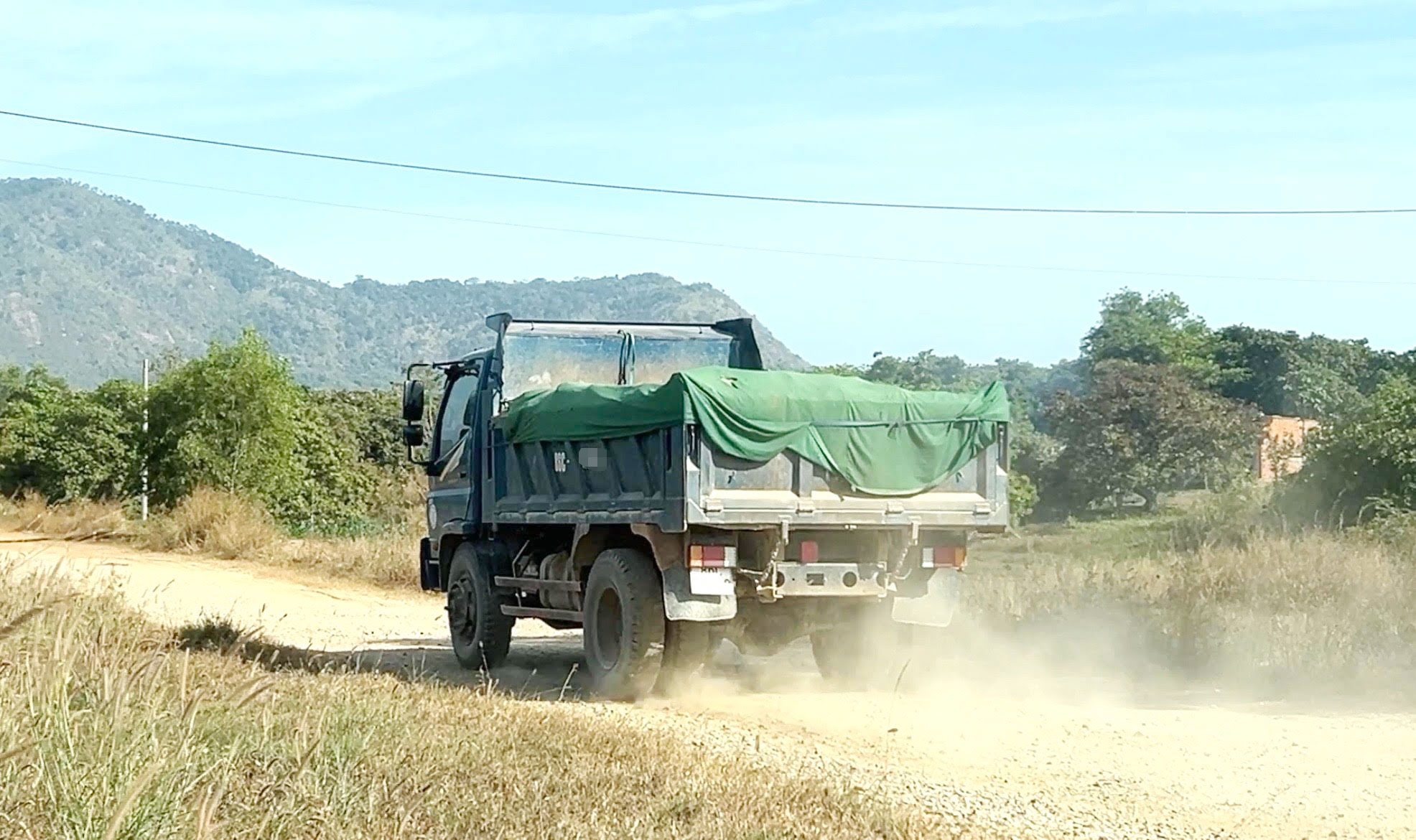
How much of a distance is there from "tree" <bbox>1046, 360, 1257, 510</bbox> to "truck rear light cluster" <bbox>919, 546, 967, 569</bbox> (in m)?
34.2

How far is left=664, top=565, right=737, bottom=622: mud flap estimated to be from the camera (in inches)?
470

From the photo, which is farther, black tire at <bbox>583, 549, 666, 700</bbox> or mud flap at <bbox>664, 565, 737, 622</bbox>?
black tire at <bbox>583, 549, 666, 700</bbox>

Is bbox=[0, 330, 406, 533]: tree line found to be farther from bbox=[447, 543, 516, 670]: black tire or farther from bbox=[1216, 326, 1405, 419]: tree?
bbox=[1216, 326, 1405, 419]: tree

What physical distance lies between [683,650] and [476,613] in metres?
3.31

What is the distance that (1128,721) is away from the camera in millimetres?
11523

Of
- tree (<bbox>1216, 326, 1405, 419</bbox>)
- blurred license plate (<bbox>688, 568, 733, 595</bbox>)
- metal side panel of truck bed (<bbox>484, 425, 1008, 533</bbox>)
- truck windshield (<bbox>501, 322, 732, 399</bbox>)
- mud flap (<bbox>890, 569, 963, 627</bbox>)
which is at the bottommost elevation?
mud flap (<bbox>890, 569, 963, 627</bbox>)

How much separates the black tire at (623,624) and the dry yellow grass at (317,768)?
91.6 inches

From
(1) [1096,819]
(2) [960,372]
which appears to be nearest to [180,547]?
(1) [1096,819]

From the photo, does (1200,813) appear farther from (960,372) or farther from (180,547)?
(960,372)

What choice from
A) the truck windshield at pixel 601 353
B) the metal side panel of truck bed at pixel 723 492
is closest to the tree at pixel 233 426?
the truck windshield at pixel 601 353

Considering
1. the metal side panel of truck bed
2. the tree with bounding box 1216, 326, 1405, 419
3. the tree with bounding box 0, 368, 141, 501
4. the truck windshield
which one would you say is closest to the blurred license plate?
the metal side panel of truck bed

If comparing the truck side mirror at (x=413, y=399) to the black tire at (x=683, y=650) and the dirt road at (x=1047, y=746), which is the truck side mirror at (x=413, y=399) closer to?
the dirt road at (x=1047, y=746)

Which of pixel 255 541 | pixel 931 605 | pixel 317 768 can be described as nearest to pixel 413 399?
pixel 931 605

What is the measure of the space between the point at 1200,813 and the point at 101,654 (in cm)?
535
